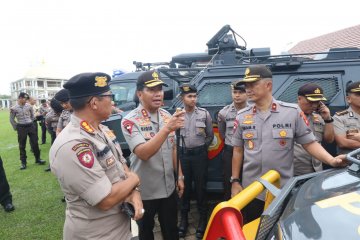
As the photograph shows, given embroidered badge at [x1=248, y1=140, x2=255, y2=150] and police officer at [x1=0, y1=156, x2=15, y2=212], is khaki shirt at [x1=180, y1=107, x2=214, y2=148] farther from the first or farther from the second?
police officer at [x1=0, y1=156, x2=15, y2=212]

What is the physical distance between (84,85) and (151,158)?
3.05 ft

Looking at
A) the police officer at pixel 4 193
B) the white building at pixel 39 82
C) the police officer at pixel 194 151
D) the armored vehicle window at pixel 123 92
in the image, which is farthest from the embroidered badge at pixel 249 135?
the white building at pixel 39 82

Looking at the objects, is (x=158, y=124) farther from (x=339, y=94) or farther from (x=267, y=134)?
(x=339, y=94)

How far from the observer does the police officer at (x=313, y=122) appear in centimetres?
250

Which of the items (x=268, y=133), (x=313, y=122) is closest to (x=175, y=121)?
(x=268, y=133)

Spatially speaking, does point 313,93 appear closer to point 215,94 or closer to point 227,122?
point 227,122

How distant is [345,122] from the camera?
2656 mm

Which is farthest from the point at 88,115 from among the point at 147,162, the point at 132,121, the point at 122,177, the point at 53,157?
the point at 147,162

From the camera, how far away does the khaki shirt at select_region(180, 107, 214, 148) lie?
3441 millimetres

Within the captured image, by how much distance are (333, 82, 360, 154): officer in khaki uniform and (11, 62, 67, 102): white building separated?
2494 inches

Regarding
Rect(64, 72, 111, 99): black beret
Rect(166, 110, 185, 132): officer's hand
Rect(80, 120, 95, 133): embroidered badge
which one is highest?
Rect(64, 72, 111, 99): black beret

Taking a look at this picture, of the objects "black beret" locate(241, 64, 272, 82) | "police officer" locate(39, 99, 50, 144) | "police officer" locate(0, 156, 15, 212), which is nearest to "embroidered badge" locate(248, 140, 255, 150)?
"black beret" locate(241, 64, 272, 82)

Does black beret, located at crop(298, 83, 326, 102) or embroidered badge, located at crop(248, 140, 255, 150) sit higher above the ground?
black beret, located at crop(298, 83, 326, 102)

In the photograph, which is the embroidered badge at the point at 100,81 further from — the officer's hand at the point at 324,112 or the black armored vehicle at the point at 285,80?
the black armored vehicle at the point at 285,80
